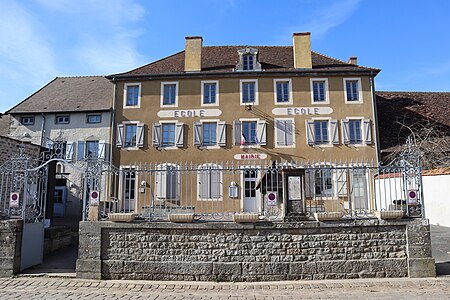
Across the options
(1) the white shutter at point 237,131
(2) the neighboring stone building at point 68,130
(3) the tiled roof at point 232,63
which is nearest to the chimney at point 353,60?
(3) the tiled roof at point 232,63

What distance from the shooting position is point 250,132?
60.6 feet

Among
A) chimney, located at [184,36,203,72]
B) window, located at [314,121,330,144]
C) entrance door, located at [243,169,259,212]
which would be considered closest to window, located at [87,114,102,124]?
chimney, located at [184,36,203,72]

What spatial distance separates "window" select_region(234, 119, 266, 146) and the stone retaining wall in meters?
11.2

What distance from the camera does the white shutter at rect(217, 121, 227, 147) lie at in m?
18.3

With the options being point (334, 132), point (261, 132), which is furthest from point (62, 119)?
point (334, 132)

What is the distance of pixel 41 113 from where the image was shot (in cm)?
2066

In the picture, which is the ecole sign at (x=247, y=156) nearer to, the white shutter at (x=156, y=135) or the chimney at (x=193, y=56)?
the white shutter at (x=156, y=135)

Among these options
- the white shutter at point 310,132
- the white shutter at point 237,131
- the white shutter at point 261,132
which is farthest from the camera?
the white shutter at point 237,131

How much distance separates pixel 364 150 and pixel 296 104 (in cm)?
408

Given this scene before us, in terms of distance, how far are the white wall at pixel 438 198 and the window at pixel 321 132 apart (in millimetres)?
5331

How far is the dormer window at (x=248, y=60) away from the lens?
1919 cm

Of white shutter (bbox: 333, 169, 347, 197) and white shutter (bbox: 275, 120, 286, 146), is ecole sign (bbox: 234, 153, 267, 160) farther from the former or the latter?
white shutter (bbox: 333, 169, 347, 197)

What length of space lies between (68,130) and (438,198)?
60.3 feet

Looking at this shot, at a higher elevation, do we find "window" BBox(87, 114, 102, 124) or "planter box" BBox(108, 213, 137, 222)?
"window" BBox(87, 114, 102, 124)
